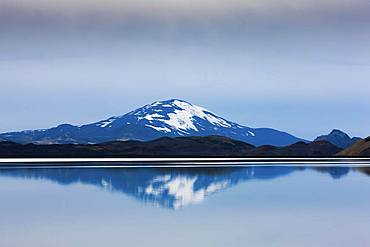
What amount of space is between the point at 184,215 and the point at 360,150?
413 feet

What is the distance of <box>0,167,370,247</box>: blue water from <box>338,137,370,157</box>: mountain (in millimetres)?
110072

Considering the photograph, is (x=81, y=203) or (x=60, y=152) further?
(x=60, y=152)

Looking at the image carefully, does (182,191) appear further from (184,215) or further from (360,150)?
(360,150)

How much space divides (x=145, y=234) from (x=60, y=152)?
134 m

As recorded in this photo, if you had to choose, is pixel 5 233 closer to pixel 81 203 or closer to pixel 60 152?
pixel 81 203

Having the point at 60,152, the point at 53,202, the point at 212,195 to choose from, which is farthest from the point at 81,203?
the point at 60,152

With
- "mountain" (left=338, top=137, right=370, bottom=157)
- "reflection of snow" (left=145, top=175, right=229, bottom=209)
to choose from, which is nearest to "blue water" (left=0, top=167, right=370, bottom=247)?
"reflection of snow" (left=145, top=175, right=229, bottom=209)

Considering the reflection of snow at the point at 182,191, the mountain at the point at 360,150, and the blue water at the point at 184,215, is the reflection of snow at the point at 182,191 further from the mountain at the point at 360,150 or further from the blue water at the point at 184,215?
the mountain at the point at 360,150

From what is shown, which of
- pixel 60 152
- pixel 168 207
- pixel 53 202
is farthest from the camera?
pixel 60 152

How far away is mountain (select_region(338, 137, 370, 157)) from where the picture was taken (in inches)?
5440

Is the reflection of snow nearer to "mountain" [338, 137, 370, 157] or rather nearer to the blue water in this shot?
the blue water

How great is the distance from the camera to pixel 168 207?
867 inches

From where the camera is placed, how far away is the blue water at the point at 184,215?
14891mm

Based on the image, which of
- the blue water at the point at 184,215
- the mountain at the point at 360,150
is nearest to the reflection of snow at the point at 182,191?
the blue water at the point at 184,215
